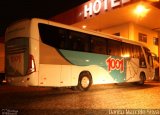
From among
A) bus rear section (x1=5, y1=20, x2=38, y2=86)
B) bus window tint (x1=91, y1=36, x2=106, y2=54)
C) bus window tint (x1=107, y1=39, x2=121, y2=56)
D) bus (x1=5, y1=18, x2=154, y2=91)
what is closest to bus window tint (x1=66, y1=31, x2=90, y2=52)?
bus (x1=5, y1=18, x2=154, y2=91)

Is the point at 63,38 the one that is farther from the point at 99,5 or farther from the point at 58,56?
the point at 99,5

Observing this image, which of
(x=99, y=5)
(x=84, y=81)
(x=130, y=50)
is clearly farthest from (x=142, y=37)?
(x=84, y=81)

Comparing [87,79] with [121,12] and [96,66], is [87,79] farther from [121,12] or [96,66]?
[121,12]

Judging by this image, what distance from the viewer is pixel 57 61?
408 inches

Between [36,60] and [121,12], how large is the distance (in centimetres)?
1004

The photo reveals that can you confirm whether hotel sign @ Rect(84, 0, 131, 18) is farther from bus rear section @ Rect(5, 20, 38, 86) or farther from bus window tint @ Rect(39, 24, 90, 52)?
bus rear section @ Rect(5, 20, 38, 86)

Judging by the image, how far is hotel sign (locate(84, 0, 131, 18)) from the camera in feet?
54.4

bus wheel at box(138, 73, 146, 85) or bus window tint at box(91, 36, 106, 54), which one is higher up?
bus window tint at box(91, 36, 106, 54)

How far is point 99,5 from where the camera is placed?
18000mm

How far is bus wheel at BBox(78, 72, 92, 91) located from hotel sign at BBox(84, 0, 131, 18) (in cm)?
651

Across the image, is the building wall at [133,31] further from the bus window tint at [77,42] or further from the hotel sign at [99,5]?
the bus window tint at [77,42]

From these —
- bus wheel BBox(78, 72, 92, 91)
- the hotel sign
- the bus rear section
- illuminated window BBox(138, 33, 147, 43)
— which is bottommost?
bus wheel BBox(78, 72, 92, 91)

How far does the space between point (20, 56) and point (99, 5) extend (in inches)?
386

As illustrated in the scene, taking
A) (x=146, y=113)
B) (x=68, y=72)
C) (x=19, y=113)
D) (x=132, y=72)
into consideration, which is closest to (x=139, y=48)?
(x=132, y=72)
